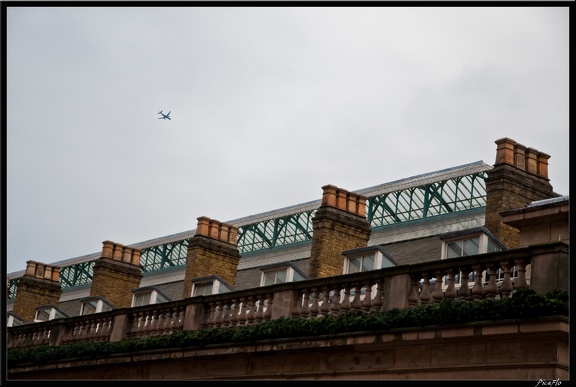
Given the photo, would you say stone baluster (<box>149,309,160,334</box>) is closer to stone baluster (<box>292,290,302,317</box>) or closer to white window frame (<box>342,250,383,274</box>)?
white window frame (<box>342,250,383,274</box>)

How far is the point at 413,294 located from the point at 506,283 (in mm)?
2577

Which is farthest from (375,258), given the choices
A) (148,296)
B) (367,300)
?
(148,296)

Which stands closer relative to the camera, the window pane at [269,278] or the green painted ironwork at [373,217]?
the window pane at [269,278]

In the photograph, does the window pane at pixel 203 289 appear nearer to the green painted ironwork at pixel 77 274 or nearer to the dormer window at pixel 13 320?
the dormer window at pixel 13 320

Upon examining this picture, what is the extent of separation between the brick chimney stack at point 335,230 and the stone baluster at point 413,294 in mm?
10145

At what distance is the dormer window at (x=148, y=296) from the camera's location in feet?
116

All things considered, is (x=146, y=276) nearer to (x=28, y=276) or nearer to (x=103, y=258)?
(x=28, y=276)

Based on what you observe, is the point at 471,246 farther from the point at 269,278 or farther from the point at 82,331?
the point at 82,331

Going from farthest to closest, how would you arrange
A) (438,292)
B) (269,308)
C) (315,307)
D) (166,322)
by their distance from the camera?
1. (166,322)
2. (269,308)
3. (315,307)
4. (438,292)

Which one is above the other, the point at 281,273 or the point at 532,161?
the point at 532,161

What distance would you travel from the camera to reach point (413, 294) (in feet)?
70.3

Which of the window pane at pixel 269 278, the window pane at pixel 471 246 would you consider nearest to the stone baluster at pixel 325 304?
the window pane at pixel 471 246

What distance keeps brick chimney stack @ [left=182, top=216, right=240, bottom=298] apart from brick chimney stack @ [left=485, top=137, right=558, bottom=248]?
1193 centimetres

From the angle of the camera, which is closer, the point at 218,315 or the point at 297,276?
the point at 218,315
